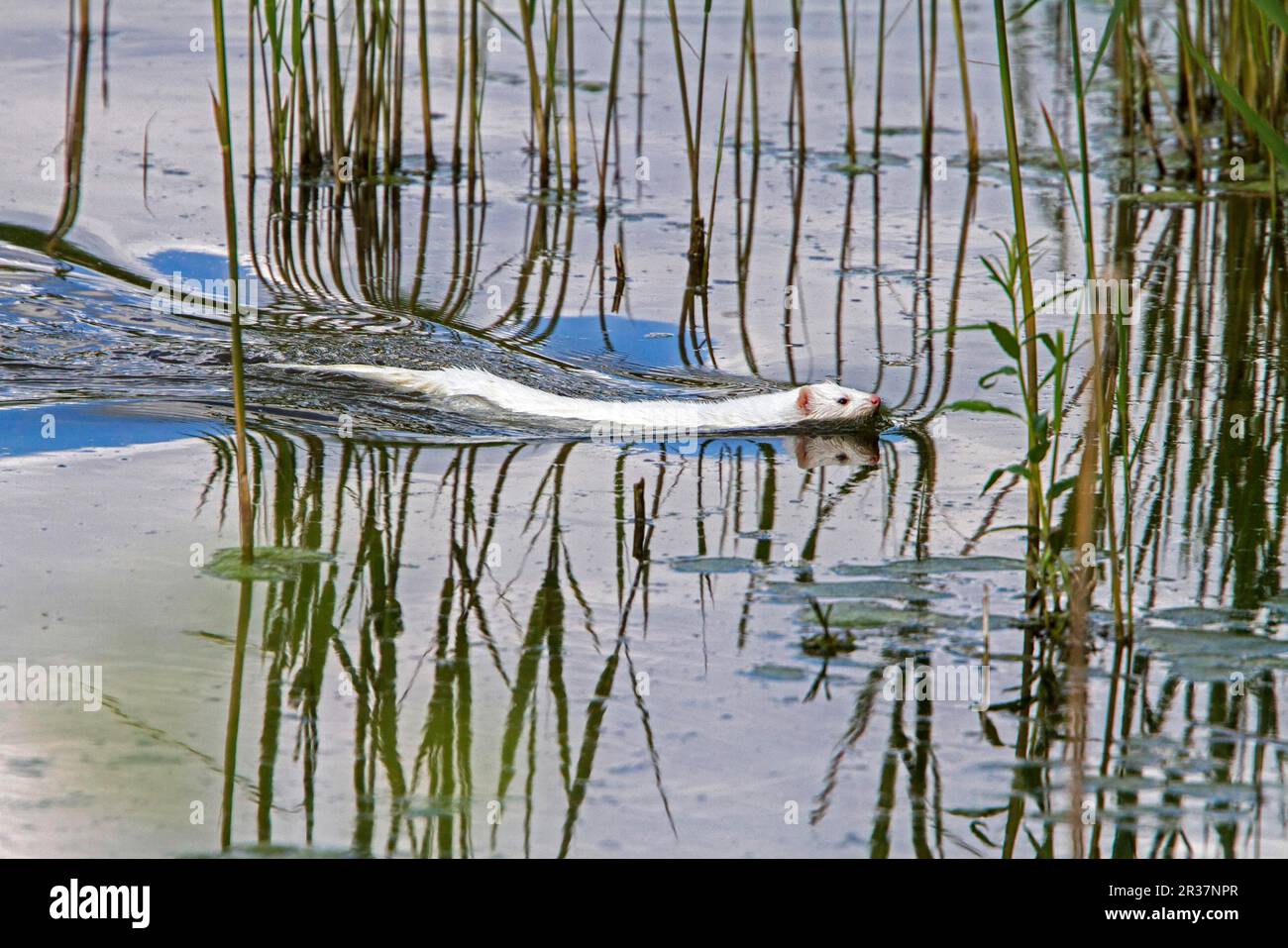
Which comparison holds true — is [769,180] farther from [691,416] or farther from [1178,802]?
[1178,802]

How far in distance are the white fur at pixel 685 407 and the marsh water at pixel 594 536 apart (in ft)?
0.33

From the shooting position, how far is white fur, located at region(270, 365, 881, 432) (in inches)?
249
